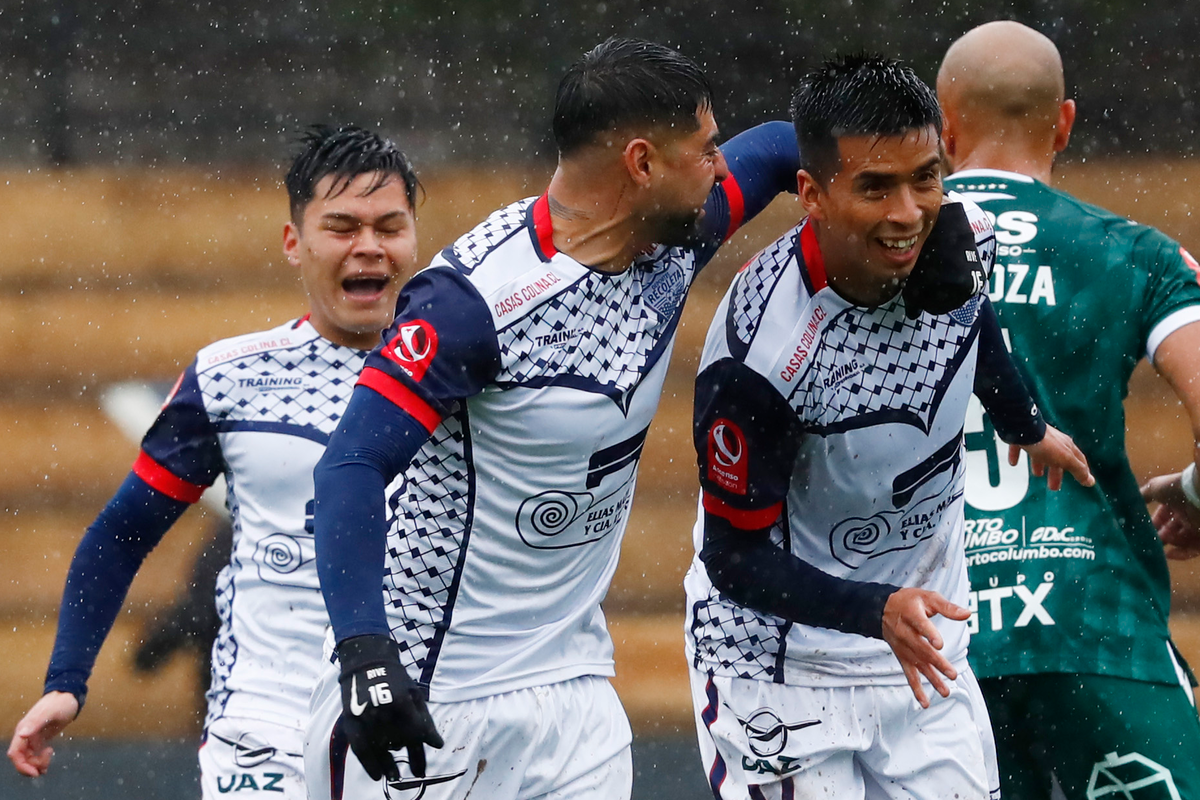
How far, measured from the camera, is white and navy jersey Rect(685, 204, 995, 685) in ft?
8.63

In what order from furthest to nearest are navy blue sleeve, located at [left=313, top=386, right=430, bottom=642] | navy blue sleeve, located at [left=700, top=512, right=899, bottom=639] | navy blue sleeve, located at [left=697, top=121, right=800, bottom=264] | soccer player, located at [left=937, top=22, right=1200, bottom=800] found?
soccer player, located at [left=937, top=22, right=1200, bottom=800] → navy blue sleeve, located at [left=697, top=121, right=800, bottom=264] → navy blue sleeve, located at [left=700, top=512, right=899, bottom=639] → navy blue sleeve, located at [left=313, top=386, right=430, bottom=642]

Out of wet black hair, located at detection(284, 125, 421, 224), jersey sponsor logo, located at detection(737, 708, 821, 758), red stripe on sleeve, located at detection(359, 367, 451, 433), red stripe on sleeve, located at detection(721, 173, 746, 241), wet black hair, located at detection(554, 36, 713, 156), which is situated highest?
wet black hair, located at detection(284, 125, 421, 224)

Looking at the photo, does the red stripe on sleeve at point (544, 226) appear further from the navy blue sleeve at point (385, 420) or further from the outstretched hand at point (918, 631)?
the outstretched hand at point (918, 631)

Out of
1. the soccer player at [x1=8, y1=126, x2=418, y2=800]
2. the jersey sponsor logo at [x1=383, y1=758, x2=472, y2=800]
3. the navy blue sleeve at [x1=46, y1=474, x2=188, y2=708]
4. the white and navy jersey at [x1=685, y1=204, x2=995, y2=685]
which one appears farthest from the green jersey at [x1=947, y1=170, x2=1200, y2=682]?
the navy blue sleeve at [x1=46, y1=474, x2=188, y2=708]

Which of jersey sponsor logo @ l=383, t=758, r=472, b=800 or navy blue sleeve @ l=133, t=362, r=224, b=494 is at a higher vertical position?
navy blue sleeve @ l=133, t=362, r=224, b=494

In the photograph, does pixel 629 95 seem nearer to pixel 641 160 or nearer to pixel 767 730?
pixel 641 160

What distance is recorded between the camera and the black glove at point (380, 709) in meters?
2.12

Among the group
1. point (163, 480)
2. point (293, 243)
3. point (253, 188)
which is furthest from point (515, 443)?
point (253, 188)

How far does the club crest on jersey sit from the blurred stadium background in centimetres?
362

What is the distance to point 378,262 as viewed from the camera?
3.31 m

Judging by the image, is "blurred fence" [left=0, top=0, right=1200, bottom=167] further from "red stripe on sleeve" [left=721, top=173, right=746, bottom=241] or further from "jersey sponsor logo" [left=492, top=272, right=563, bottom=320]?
"jersey sponsor logo" [left=492, top=272, right=563, bottom=320]

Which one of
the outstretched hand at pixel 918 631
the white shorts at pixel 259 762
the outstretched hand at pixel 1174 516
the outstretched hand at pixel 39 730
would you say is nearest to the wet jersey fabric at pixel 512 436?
the outstretched hand at pixel 918 631

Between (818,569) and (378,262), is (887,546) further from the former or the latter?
(378,262)

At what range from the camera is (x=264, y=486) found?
3.17 m
